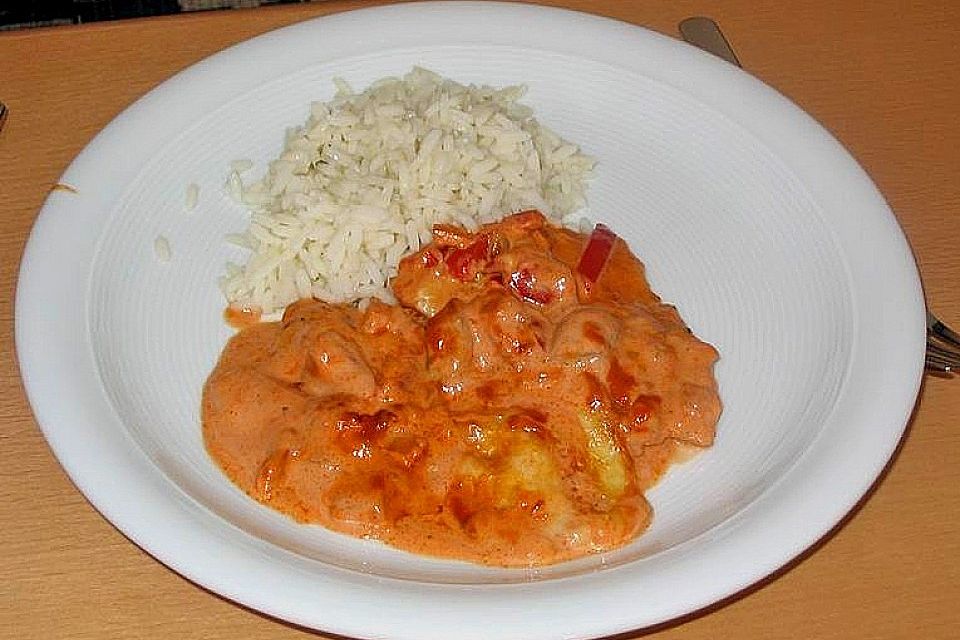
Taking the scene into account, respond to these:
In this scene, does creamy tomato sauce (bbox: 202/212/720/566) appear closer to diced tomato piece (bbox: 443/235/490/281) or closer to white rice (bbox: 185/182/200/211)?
diced tomato piece (bbox: 443/235/490/281)

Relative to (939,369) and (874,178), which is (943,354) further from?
(874,178)

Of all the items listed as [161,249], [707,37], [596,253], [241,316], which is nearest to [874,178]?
[707,37]

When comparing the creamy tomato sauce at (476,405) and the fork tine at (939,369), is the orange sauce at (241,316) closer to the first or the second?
the creamy tomato sauce at (476,405)

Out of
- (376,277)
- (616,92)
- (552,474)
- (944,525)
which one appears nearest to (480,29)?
(616,92)

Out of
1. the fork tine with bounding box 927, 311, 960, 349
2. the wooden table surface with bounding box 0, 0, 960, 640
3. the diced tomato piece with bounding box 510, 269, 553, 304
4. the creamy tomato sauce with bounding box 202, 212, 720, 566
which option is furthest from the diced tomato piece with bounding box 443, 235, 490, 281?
the fork tine with bounding box 927, 311, 960, 349

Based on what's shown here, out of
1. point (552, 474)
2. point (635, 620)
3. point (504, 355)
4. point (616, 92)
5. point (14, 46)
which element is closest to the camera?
point (635, 620)

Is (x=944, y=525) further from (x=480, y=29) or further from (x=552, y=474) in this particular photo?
(x=480, y=29)

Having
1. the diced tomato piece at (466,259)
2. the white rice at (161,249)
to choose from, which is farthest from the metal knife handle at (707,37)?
the white rice at (161,249)
